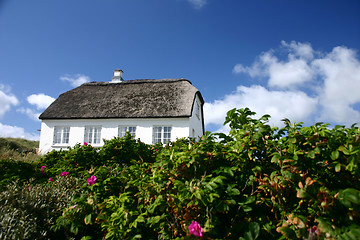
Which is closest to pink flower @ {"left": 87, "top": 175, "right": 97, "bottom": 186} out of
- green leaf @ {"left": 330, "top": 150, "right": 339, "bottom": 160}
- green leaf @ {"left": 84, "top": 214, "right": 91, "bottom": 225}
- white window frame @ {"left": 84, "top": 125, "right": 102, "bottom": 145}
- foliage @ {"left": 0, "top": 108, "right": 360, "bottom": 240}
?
foliage @ {"left": 0, "top": 108, "right": 360, "bottom": 240}

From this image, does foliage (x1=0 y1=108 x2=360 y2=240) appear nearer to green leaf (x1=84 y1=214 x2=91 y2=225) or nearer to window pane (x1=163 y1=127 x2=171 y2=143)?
green leaf (x1=84 y1=214 x2=91 y2=225)

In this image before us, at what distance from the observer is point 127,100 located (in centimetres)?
1641

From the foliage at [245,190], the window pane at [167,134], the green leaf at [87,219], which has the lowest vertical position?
the green leaf at [87,219]

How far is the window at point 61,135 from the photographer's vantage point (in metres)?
15.7

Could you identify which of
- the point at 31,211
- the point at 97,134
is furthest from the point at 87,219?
the point at 97,134

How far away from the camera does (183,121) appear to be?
46.4 ft

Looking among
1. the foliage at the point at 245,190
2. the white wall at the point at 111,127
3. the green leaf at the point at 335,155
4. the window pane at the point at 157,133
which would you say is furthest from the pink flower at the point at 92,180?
the window pane at the point at 157,133

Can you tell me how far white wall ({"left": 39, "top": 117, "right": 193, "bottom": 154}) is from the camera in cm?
1412

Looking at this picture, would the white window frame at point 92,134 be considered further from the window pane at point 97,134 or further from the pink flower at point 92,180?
the pink flower at point 92,180

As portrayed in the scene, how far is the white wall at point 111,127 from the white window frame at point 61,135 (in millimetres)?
221

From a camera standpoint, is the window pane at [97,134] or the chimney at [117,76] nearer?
the window pane at [97,134]

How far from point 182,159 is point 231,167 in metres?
0.45

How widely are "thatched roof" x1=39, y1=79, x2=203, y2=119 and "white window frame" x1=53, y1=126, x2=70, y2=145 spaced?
2.67 ft

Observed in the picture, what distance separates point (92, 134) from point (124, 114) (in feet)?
8.53
